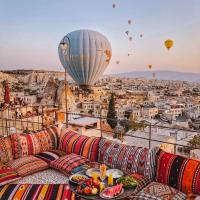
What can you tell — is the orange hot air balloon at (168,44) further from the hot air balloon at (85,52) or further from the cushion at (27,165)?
the cushion at (27,165)

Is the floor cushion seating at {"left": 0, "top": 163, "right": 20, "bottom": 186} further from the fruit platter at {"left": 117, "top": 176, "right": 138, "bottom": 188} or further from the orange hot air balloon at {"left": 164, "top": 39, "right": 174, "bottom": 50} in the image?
the orange hot air balloon at {"left": 164, "top": 39, "right": 174, "bottom": 50}

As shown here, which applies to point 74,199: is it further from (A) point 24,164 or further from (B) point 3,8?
(B) point 3,8

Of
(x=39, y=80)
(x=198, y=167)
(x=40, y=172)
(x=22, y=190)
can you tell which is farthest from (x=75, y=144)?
(x=39, y=80)

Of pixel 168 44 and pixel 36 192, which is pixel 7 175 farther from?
pixel 168 44

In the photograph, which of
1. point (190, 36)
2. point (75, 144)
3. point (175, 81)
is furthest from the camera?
point (175, 81)

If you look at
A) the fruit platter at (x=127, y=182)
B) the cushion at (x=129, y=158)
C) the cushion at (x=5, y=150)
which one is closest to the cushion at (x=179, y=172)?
the cushion at (x=129, y=158)

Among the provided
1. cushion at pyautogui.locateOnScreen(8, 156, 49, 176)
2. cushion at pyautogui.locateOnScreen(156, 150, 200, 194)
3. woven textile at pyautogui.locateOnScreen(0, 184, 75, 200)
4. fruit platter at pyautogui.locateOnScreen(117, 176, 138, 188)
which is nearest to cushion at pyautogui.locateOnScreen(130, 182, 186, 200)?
cushion at pyautogui.locateOnScreen(156, 150, 200, 194)
